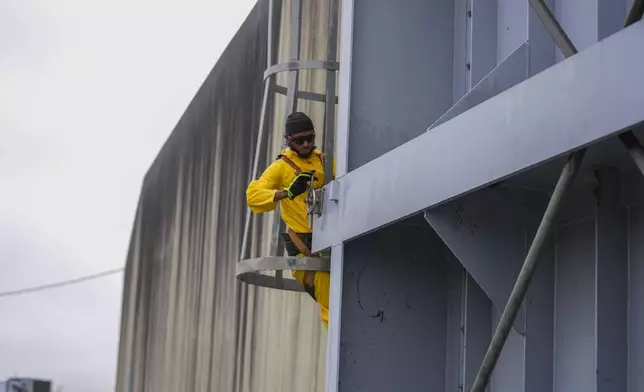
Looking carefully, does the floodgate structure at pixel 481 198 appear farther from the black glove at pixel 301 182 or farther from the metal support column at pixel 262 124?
the black glove at pixel 301 182

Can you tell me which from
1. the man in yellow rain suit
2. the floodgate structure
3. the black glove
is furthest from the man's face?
the black glove

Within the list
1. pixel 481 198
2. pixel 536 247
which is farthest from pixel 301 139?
pixel 536 247

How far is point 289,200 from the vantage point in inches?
237

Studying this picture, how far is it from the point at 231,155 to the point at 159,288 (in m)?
4.20

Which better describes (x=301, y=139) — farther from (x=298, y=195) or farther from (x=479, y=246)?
(x=479, y=246)

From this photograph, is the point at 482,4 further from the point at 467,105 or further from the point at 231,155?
the point at 231,155

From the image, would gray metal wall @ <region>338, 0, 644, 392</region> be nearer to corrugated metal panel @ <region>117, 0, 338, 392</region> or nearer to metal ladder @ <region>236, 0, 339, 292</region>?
metal ladder @ <region>236, 0, 339, 292</region>

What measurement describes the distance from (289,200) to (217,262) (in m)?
6.94

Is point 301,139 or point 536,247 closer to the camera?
point 536,247

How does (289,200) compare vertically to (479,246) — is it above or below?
above

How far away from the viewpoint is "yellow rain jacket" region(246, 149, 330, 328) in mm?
5746

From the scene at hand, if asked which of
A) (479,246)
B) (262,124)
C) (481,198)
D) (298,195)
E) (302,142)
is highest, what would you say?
(262,124)

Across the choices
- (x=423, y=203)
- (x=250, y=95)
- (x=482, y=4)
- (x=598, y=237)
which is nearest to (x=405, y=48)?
(x=482, y=4)

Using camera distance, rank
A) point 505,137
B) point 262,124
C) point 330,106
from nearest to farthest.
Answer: point 505,137
point 330,106
point 262,124
